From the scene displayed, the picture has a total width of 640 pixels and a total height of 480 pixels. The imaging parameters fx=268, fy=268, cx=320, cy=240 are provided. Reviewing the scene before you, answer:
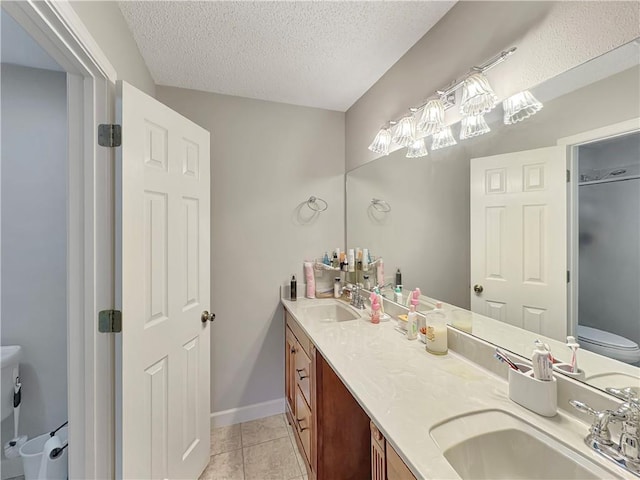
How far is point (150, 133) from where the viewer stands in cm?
123

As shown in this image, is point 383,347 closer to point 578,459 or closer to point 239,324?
point 578,459

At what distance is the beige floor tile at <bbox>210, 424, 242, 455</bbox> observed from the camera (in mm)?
1776

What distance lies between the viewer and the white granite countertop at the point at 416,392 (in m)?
0.69

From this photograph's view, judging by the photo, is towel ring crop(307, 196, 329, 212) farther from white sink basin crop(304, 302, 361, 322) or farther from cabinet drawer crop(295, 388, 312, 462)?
cabinet drawer crop(295, 388, 312, 462)

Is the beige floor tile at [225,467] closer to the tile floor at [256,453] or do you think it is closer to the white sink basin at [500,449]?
the tile floor at [256,453]

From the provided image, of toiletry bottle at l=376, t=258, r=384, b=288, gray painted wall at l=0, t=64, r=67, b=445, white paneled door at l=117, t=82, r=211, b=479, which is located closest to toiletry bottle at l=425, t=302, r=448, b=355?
toiletry bottle at l=376, t=258, r=384, b=288

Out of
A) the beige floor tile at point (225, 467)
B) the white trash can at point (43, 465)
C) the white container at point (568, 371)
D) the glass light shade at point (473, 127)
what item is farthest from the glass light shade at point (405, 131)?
the white trash can at point (43, 465)

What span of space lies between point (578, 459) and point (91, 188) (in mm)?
1758

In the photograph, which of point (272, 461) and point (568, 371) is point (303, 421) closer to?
point (272, 461)

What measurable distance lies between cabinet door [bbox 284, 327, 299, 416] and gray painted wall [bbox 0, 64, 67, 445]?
4.51ft

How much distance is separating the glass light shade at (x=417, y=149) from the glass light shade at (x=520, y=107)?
0.47m

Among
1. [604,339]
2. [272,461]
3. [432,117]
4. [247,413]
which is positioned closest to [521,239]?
[604,339]

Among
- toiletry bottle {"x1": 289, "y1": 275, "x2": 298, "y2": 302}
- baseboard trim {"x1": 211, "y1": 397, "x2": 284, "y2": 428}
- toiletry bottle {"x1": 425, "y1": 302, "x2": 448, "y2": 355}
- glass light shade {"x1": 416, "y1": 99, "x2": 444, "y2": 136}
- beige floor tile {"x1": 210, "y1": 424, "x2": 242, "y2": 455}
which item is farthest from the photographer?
toiletry bottle {"x1": 289, "y1": 275, "x2": 298, "y2": 302}

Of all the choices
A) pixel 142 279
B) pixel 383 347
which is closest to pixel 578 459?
pixel 383 347
